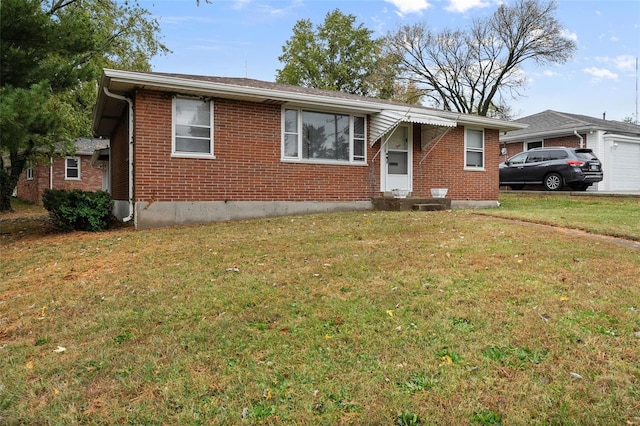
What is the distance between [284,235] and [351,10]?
37.3 metres

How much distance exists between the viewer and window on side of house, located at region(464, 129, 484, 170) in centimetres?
1331

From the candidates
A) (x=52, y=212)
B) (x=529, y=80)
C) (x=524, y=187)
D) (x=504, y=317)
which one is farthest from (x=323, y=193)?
(x=529, y=80)

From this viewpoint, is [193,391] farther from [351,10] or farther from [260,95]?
[351,10]

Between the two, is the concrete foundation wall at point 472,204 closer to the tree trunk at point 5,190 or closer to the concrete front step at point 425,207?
the concrete front step at point 425,207

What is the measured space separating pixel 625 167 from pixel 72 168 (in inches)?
1109

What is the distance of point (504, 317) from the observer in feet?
11.8

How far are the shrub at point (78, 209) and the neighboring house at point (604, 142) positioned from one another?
63.0 ft

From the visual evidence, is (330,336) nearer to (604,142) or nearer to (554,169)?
(554,169)

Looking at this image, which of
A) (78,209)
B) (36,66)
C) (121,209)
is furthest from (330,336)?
(121,209)

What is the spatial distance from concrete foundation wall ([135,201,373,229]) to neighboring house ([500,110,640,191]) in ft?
46.1

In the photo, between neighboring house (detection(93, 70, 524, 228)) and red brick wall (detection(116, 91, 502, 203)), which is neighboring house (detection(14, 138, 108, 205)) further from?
red brick wall (detection(116, 91, 502, 203))

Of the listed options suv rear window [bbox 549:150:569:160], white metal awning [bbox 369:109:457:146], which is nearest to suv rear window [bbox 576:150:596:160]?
suv rear window [bbox 549:150:569:160]

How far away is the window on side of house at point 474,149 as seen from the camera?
524 inches

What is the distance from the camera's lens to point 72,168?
23.5m
